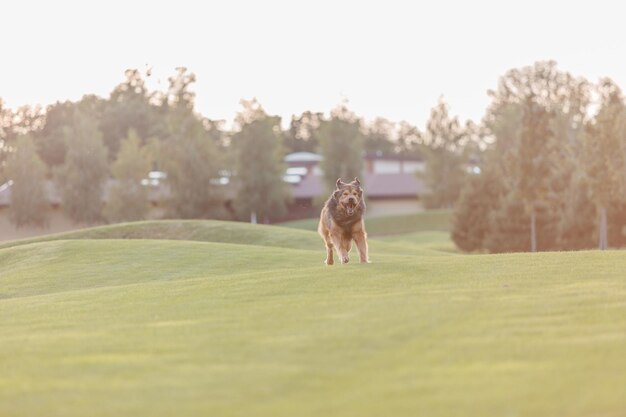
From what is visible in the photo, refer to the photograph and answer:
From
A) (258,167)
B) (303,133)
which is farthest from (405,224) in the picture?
(303,133)

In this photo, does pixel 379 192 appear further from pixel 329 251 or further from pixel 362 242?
pixel 362 242

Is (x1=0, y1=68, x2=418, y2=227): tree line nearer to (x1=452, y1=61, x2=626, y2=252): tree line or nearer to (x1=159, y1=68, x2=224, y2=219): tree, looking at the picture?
(x1=159, y1=68, x2=224, y2=219): tree

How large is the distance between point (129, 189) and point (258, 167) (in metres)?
10.4

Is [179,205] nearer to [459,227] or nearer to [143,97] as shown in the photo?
[459,227]

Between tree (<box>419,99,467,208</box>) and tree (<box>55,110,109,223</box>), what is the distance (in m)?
25.5

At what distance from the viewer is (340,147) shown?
306 feet

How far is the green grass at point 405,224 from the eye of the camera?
288ft

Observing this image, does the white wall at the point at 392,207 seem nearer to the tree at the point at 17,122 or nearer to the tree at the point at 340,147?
the tree at the point at 340,147

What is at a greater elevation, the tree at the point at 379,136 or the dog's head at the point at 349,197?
the tree at the point at 379,136

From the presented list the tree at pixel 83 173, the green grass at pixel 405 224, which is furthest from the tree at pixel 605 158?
the tree at pixel 83 173

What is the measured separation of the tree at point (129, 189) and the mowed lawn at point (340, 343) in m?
59.7

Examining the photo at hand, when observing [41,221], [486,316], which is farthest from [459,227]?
[486,316]

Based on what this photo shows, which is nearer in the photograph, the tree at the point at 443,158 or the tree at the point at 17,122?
the tree at the point at 443,158

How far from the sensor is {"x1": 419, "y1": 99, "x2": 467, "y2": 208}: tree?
91438mm
